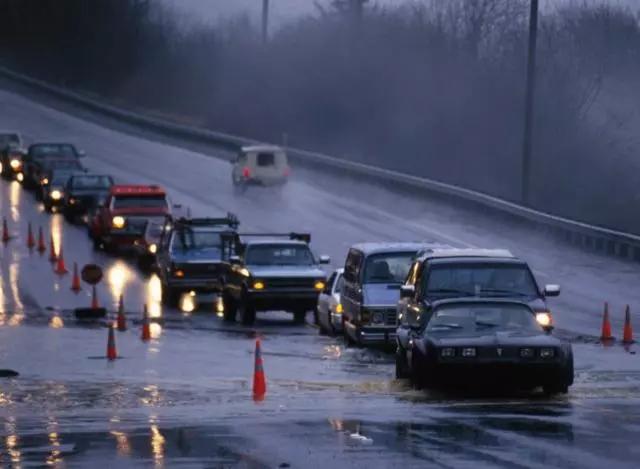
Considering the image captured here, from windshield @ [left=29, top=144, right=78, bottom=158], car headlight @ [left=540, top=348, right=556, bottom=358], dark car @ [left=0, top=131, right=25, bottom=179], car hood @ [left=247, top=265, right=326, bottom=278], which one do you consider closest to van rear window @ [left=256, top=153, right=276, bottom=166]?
windshield @ [left=29, top=144, right=78, bottom=158]

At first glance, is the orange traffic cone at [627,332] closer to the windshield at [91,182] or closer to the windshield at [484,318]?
the windshield at [484,318]

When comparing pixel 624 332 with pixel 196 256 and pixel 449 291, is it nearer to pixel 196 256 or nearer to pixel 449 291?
pixel 449 291

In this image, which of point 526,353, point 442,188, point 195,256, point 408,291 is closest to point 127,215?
point 195,256

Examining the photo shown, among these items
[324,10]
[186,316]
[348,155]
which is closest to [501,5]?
[324,10]

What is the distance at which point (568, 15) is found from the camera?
3570 inches

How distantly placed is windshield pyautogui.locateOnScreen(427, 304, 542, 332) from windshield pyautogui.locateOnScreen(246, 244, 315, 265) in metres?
13.9

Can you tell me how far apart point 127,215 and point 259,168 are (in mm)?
14043

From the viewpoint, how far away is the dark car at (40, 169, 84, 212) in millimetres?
54562

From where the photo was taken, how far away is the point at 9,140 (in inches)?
2630

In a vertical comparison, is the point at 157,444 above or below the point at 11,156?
below

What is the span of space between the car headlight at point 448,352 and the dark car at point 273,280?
1360cm

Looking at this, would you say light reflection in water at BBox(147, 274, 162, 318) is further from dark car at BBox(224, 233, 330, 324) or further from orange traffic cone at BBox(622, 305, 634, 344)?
orange traffic cone at BBox(622, 305, 634, 344)

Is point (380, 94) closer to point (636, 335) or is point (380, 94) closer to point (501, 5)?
point (501, 5)

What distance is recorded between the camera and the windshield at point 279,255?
3388 centimetres
